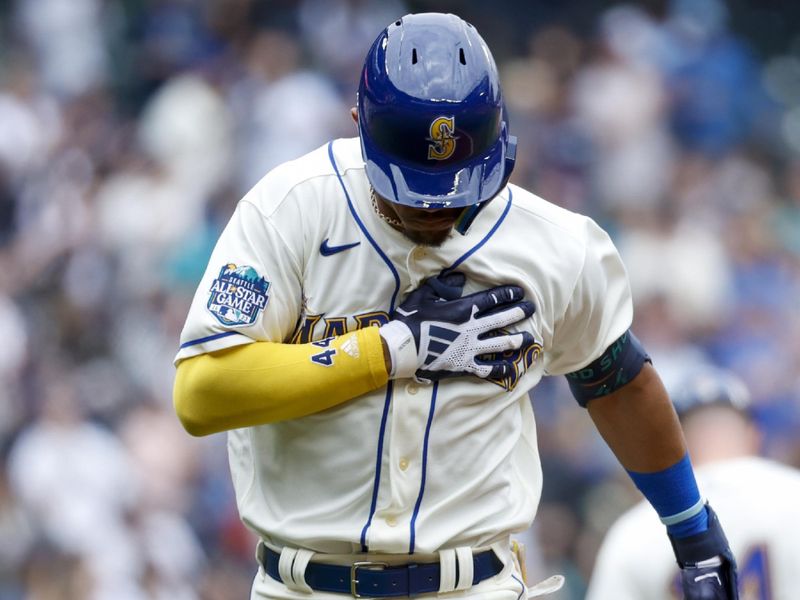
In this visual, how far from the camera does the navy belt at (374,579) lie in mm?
3109

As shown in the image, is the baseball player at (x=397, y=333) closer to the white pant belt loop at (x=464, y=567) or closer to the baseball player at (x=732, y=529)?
the white pant belt loop at (x=464, y=567)

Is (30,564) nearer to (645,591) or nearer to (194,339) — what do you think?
(645,591)

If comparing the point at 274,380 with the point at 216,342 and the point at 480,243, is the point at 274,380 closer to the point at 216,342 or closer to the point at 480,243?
the point at 216,342

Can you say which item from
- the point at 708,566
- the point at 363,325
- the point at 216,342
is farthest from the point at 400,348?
the point at 708,566

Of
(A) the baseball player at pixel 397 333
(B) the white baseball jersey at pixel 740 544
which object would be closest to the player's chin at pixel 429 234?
(A) the baseball player at pixel 397 333

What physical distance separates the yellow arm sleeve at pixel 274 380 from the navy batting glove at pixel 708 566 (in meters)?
1.08

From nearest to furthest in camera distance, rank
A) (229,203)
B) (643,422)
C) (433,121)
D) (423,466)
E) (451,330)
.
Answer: (433,121), (451,330), (423,466), (643,422), (229,203)

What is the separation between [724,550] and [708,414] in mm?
1262

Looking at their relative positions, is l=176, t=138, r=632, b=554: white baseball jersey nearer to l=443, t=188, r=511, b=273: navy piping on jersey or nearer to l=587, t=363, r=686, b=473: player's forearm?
l=443, t=188, r=511, b=273: navy piping on jersey

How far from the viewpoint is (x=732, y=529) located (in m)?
4.41

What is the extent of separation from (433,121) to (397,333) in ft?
1.42

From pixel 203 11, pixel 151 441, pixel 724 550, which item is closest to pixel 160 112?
pixel 203 11

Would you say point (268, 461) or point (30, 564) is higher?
point (268, 461)

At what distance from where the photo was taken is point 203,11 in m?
10.2
